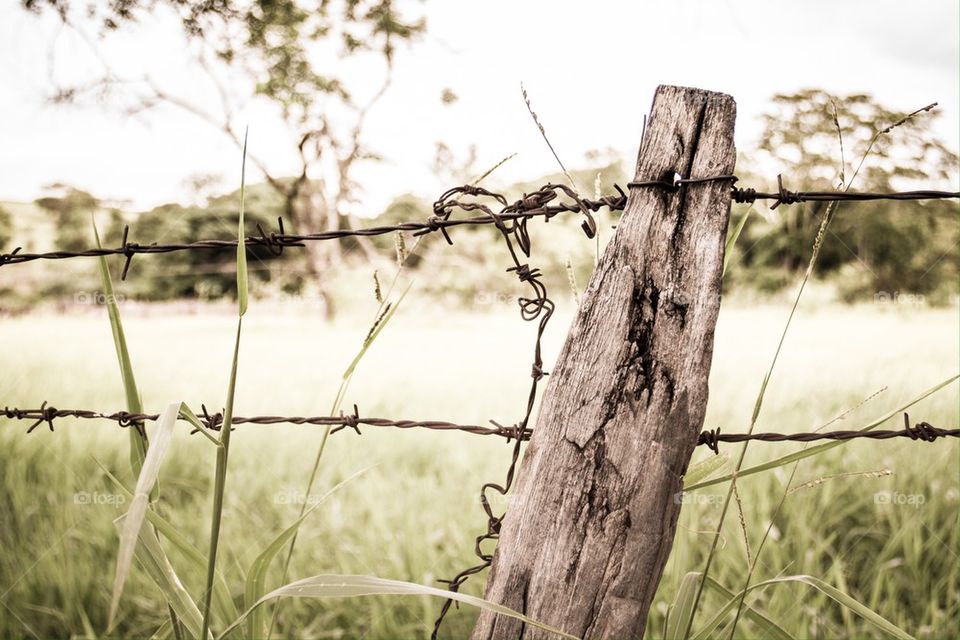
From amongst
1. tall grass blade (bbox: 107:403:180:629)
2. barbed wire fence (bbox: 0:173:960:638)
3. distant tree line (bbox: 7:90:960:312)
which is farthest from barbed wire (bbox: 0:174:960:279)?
distant tree line (bbox: 7:90:960:312)

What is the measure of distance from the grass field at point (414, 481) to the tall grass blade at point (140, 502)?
1.51 ft

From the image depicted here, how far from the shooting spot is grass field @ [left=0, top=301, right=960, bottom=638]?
5.88ft

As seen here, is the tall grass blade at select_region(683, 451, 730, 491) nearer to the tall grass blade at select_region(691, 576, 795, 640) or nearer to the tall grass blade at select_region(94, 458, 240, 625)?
the tall grass blade at select_region(691, 576, 795, 640)

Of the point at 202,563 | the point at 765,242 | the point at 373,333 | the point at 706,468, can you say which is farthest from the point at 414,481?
the point at 765,242

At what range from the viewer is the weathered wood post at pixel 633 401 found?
26.7 inches

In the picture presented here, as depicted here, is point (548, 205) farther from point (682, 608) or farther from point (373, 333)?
point (682, 608)

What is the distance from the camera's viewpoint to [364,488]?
7.38ft

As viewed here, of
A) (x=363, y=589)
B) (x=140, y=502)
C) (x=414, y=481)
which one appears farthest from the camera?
(x=414, y=481)

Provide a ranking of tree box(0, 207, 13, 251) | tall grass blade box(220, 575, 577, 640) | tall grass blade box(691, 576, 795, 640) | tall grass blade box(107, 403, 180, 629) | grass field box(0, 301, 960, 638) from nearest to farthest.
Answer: tall grass blade box(107, 403, 180, 629), tall grass blade box(220, 575, 577, 640), tall grass blade box(691, 576, 795, 640), grass field box(0, 301, 960, 638), tree box(0, 207, 13, 251)

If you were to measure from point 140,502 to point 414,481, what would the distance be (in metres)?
1.83

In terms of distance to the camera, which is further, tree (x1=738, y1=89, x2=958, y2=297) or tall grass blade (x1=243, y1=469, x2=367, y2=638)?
tree (x1=738, y1=89, x2=958, y2=297)

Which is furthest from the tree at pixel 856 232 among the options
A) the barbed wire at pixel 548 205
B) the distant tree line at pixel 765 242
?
the barbed wire at pixel 548 205

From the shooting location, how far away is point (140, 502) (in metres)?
0.53

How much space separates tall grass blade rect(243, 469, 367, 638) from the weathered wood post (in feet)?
0.81
